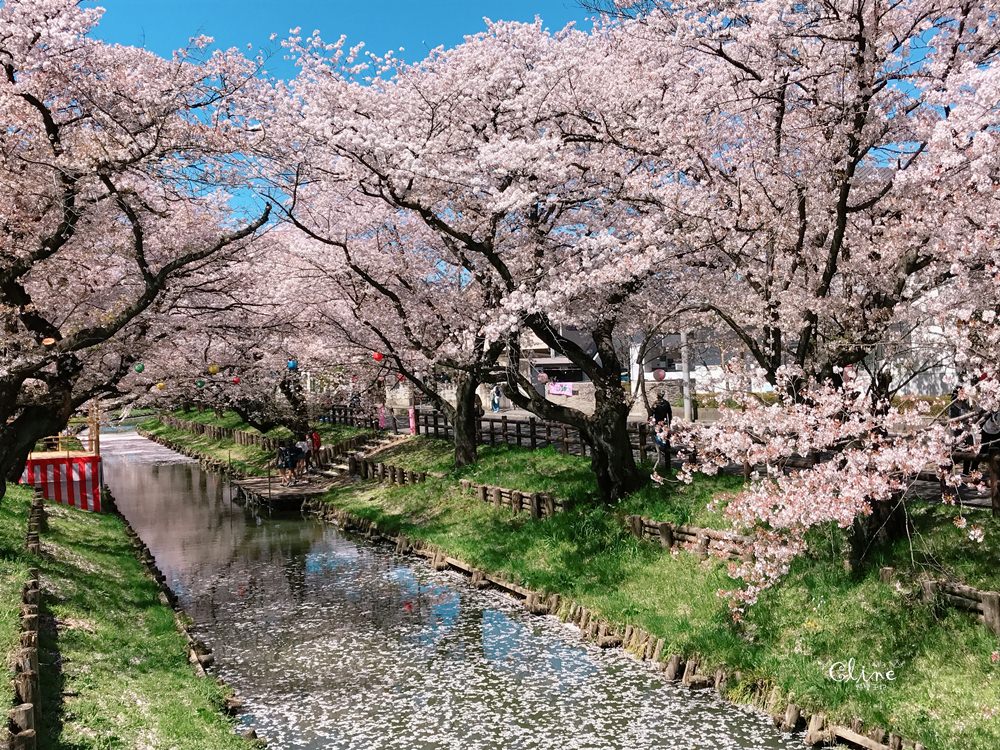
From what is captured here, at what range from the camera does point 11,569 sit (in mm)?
12781

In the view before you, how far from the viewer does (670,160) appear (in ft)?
47.5

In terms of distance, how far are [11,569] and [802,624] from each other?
1216cm

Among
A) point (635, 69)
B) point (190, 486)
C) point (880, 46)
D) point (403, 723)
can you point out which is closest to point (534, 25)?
point (635, 69)

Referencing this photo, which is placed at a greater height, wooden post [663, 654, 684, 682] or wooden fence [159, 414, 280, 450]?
wooden fence [159, 414, 280, 450]

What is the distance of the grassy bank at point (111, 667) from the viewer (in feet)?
28.5

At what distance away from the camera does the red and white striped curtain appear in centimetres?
2588

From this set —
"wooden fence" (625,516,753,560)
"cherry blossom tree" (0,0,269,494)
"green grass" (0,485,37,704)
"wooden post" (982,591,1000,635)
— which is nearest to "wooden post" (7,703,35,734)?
"green grass" (0,485,37,704)

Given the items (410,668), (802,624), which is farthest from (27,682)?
(802,624)

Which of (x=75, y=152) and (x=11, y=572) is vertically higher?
(x=75, y=152)

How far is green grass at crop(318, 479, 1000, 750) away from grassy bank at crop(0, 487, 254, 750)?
686 cm

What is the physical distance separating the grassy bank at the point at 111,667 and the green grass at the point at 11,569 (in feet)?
0.16

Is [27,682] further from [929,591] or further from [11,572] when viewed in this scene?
[929,591]

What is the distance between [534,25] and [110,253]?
34.9 feet

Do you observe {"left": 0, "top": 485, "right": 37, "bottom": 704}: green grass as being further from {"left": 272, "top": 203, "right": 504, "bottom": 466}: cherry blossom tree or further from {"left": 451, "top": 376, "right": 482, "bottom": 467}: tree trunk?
{"left": 451, "top": 376, "right": 482, "bottom": 467}: tree trunk
